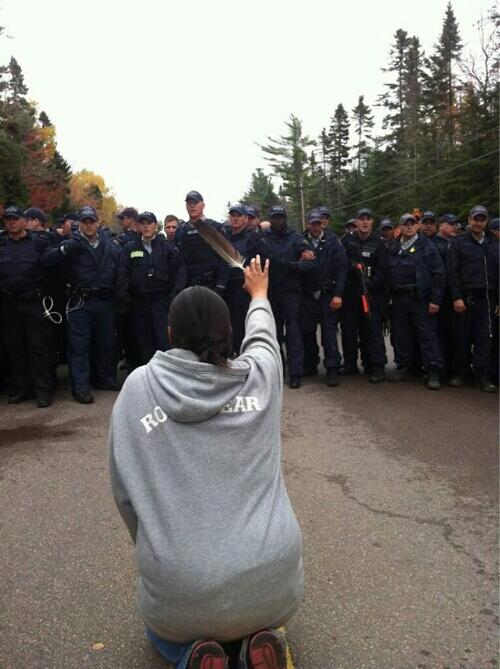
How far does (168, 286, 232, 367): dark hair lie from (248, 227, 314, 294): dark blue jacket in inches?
232

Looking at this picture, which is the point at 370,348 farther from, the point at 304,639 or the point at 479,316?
the point at 304,639

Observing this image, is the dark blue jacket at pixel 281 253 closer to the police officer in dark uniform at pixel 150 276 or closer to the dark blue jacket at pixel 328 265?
the dark blue jacket at pixel 328 265

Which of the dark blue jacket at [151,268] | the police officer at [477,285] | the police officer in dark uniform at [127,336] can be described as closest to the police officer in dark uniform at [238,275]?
the dark blue jacket at [151,268]

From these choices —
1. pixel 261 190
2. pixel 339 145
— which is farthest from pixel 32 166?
pixel 339 145

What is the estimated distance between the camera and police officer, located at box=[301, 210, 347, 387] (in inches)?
328

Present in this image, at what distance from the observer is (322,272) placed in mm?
8422

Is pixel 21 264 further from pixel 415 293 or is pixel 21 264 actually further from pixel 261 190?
pixel 261 190

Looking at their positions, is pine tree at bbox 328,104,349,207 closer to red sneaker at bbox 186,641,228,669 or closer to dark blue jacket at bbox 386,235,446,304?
dark blue jacket at bbox 386,235,446,304

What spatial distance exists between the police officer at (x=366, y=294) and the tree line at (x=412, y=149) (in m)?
17.3

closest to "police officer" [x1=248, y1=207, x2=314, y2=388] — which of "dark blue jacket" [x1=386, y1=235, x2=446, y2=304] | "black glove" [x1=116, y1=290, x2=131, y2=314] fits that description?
"dark blue jacket" [x1=386, y1=235, x2=446, y2=304]

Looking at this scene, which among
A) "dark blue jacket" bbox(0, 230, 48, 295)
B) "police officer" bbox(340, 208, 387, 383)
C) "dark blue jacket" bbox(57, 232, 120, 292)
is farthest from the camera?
"police officer" bbox(340, 208, 387, 383)

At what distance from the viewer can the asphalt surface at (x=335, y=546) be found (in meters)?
2.88

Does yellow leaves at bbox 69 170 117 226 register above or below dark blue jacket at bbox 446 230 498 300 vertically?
above

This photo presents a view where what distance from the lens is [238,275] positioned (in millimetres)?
8445
